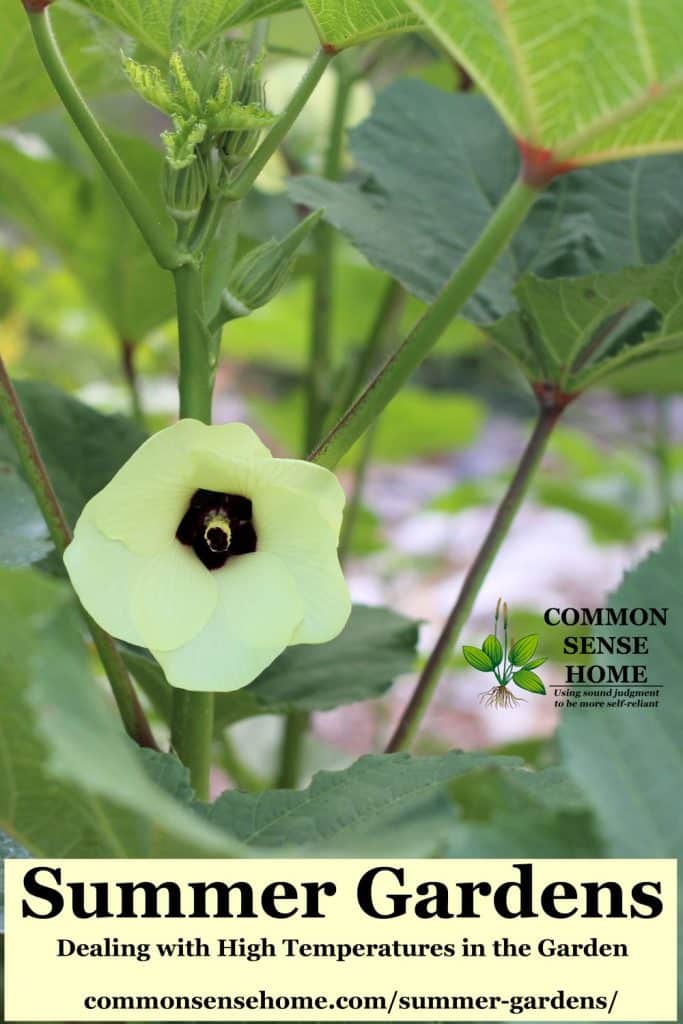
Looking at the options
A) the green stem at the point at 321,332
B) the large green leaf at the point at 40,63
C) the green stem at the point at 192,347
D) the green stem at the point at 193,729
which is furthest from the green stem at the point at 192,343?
the green stem at the point at 321,332

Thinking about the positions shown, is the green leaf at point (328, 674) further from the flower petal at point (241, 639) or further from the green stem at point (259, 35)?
the green stem at point (259, 35)

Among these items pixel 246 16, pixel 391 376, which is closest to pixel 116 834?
pixel 391 376

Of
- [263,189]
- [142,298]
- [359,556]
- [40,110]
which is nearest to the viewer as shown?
[40,110]

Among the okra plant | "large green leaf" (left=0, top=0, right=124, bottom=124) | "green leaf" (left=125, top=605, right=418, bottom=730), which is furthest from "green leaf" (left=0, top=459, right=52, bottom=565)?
"large green leaf" (left=0, top=0, right=124, bottom=124)

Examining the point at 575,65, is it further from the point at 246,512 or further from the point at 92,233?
the point at 92,233

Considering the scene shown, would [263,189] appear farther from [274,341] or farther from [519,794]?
[519,794]

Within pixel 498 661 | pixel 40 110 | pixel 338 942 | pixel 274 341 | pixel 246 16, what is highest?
pixel 274 341
